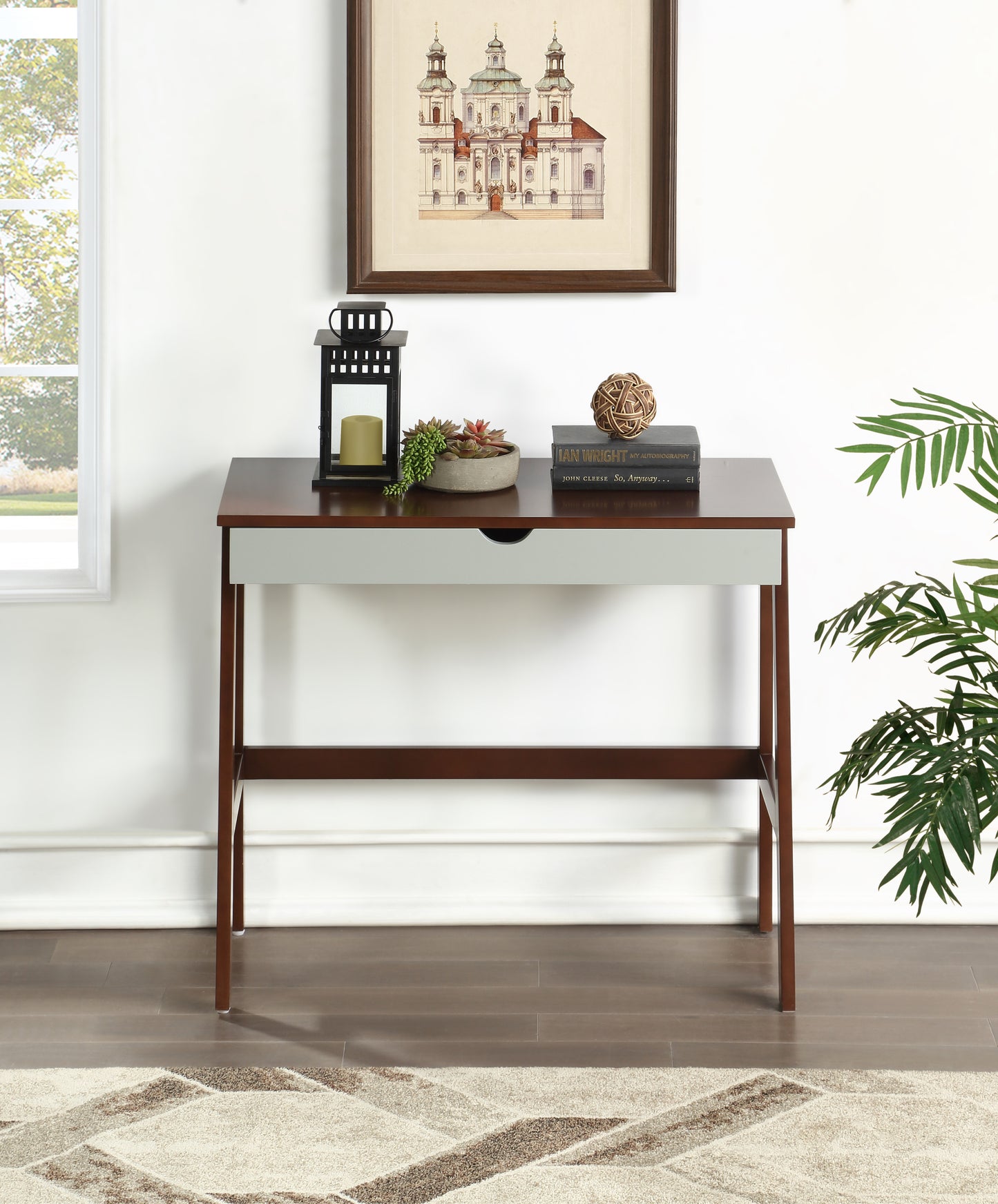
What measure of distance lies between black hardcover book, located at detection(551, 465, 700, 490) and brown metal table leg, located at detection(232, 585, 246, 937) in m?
0.72

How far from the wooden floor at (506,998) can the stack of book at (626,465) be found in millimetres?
Result: 955

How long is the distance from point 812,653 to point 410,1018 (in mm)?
1100

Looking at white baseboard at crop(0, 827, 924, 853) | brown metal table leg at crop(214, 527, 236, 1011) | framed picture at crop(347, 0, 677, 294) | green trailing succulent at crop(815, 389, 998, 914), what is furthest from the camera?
white baseboard at crop(0, 827, 924, 853)

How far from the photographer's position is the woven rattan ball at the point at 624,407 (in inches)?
101

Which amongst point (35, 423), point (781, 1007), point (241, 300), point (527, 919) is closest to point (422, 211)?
point (241, 300)

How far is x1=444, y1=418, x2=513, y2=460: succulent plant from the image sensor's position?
8.29 feet

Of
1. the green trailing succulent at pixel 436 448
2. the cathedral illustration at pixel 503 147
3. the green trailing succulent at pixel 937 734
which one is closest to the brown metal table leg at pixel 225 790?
the green trailing succulent at pixel 436 448

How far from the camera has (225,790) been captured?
8.22ft

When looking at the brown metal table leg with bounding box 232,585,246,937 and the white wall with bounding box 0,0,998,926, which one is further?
the brown metal table leg with bounding box 232,585,246,937

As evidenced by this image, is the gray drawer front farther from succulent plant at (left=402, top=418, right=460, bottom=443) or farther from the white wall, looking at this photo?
the white wall

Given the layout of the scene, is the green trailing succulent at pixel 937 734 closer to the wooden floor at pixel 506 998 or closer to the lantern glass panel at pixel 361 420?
the wooden floor at pixel 506 998

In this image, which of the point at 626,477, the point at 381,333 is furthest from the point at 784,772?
the point at 381,333

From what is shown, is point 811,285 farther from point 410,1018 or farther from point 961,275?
point 410,1018

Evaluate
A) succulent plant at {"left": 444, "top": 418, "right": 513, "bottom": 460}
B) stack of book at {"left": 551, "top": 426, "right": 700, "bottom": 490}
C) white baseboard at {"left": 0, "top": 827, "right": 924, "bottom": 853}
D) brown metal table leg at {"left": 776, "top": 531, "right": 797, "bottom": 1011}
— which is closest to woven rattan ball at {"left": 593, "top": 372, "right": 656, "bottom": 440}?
stack of book at {"left": 551, "top": 426, "right": 700, "bottom": 490}
